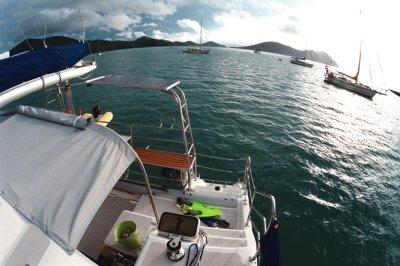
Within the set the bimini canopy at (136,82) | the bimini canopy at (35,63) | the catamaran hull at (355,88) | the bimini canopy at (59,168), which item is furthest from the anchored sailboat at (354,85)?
the bimini canopy at (59,168)

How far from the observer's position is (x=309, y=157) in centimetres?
2050

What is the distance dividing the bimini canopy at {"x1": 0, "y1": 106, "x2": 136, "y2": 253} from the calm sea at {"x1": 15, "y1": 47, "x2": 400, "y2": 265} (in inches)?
373

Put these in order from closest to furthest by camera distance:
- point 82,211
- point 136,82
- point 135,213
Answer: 1. point 82,211
2. point 135,213
3. point 136,82

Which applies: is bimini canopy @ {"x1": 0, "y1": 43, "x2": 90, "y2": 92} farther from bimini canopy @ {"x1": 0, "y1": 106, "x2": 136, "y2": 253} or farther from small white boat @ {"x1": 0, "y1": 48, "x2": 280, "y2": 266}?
bimini canopy @ {"x1": 0, "y1": 106, "x2": 136, "y2": 253}

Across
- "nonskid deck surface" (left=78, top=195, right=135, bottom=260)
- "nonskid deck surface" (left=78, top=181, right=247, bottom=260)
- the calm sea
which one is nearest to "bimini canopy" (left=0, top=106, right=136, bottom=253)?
"nonskid deck surface" (left=78, top=181, right=247, bottom=260)

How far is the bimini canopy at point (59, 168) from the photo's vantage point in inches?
154

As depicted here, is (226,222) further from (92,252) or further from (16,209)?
(16,209)

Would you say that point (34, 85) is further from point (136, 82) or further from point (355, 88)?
point (355, 88)

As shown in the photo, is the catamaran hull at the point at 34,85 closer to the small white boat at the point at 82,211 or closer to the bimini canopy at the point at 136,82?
the small white boat at the point at 82,211

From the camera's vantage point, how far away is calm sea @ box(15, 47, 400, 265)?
1237 centimetres

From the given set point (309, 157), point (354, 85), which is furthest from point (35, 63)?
point (354, 85)

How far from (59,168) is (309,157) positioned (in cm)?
Answer: 1971

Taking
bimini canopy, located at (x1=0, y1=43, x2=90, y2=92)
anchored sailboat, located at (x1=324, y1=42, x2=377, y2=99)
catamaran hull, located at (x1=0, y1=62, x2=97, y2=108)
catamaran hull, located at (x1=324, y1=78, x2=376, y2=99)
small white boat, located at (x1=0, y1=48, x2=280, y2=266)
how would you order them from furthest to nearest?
anchored sailboat, located at (x1=324, y1=42, x2=377, y2=99) < catamaran hull, located at (x1=324, y1=78, x2=376, y2=99) < bimini canopy, located at (x1=0, y1=43, x2=90, y2=92) < catamaran hull, located at (x1=0, y1=62, x2=97, y2=108) < small white boat, located at (x1=0, y1=48, x2=280, y2=266)

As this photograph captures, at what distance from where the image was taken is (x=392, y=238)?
1310cm
